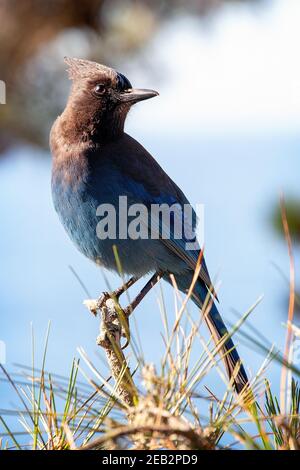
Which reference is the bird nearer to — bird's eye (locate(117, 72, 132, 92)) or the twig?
bird's eye (locate(117, 72, 132, 92))

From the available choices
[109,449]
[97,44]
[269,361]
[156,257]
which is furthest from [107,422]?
[97,44]

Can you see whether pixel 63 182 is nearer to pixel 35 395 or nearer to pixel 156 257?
pixel 156 257

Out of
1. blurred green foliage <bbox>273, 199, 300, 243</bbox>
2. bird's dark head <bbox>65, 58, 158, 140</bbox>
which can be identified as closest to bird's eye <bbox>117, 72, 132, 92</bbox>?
bird's dark head <bbox>65, 58, 158, 140</bbox>

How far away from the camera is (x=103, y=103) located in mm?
2719

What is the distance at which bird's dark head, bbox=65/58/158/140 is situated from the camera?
2.71 metres

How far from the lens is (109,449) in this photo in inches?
45.7

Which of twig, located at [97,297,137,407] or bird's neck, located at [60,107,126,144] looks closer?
twig, located at [97,297,137,407]

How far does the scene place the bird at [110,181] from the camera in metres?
2.54

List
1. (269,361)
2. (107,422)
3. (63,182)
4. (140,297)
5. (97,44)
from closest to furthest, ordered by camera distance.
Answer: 1. (107,422)
2. (269,361)
3. (140,297)
4. (63,182)
5. (97,44)

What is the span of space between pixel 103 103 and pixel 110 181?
0.90 feet

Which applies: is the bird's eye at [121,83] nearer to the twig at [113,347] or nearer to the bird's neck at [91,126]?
the bird's neck at [91,126]

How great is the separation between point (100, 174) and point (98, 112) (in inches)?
8.8

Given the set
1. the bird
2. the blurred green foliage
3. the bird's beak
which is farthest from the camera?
the blurred green foliage

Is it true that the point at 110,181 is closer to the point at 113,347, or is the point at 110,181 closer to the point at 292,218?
the point at 292,218
